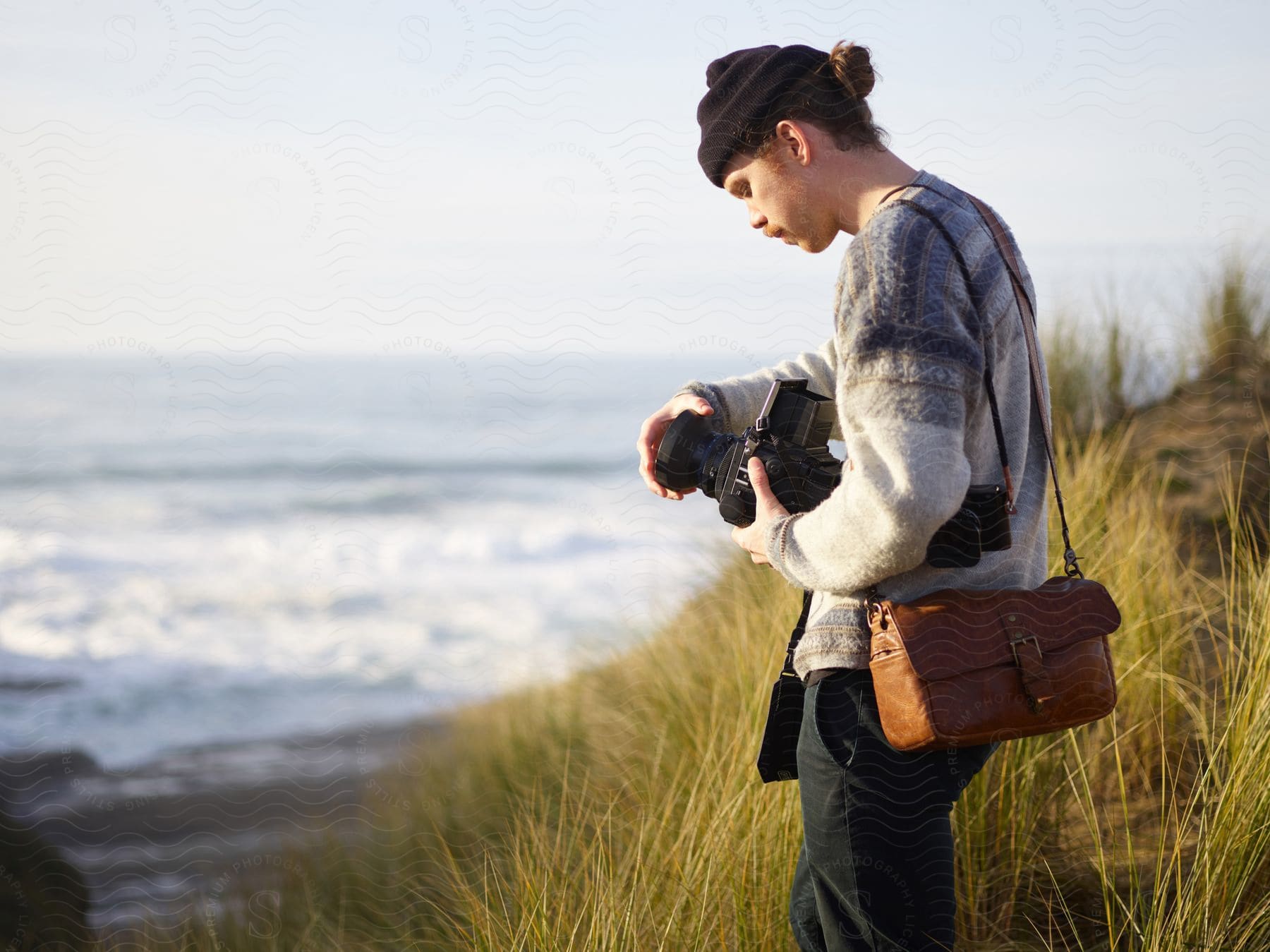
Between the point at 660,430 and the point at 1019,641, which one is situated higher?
the point at 660,430

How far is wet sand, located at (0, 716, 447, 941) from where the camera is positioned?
14.4ft

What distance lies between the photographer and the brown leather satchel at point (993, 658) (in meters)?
1.19

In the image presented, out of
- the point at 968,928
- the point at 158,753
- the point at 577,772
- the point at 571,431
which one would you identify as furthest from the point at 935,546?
the point at 571,431

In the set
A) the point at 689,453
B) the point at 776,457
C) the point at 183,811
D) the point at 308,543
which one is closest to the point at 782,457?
the point at 776,457

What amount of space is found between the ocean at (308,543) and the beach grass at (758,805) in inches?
29.4

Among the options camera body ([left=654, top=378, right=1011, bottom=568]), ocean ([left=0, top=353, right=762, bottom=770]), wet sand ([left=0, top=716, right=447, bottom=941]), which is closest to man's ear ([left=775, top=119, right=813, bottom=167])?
camera body ([left=654, top=378, right=1011, bottom=568])

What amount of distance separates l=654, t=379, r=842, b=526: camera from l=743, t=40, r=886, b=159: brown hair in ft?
1.07

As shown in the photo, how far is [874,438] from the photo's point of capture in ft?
3.73

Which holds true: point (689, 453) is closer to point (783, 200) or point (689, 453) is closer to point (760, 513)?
point (760, 513)

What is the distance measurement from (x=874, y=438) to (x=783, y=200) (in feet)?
1.27

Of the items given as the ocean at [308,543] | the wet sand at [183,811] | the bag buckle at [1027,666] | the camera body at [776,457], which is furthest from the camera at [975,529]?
the wet sand at [183,811]

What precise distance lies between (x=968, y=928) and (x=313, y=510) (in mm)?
14909

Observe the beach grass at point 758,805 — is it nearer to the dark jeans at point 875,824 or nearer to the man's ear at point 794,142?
the dark jeans at point 875,824

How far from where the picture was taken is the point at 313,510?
15.9 m
